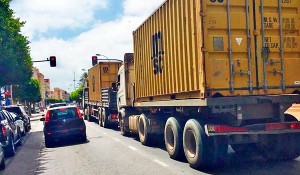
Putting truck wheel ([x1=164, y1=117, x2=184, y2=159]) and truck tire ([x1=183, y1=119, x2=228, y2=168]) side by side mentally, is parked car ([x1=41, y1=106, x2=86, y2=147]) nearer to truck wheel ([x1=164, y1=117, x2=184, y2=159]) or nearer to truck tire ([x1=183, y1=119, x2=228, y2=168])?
truck wheel ([x1=164, y1=117, x2=184, y2=159])

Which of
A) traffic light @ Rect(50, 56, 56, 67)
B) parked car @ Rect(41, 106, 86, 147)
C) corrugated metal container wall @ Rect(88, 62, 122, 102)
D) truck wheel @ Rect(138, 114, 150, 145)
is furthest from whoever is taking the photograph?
traffic light @ Rect(50, 56, 56, 67)

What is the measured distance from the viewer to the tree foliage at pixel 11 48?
2351 cm

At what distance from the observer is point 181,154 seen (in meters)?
8.94

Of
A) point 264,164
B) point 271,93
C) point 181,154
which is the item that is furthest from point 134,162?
point 271,93

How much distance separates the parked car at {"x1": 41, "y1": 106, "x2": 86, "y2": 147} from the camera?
13.7 meters

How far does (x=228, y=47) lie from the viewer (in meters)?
7.34

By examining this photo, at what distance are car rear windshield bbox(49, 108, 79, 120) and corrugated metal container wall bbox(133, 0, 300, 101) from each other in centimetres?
698

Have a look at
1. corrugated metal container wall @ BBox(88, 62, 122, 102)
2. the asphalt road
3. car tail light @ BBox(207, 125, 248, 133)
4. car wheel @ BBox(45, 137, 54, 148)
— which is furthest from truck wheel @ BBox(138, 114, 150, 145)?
corrugated metal container wall @ BBox(88, 62, 122, 102)

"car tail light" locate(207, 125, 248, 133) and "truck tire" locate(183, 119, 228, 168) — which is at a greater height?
"car tail light" locate(207, 125, 248, 133)

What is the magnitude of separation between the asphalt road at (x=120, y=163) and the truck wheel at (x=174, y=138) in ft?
0.70

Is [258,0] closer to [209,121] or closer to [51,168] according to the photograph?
[209,121]

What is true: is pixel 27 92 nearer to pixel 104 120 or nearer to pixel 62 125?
pixel 104 120

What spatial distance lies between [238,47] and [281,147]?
2630 mm

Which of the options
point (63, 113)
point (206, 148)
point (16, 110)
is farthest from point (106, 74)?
point (206, 148)
